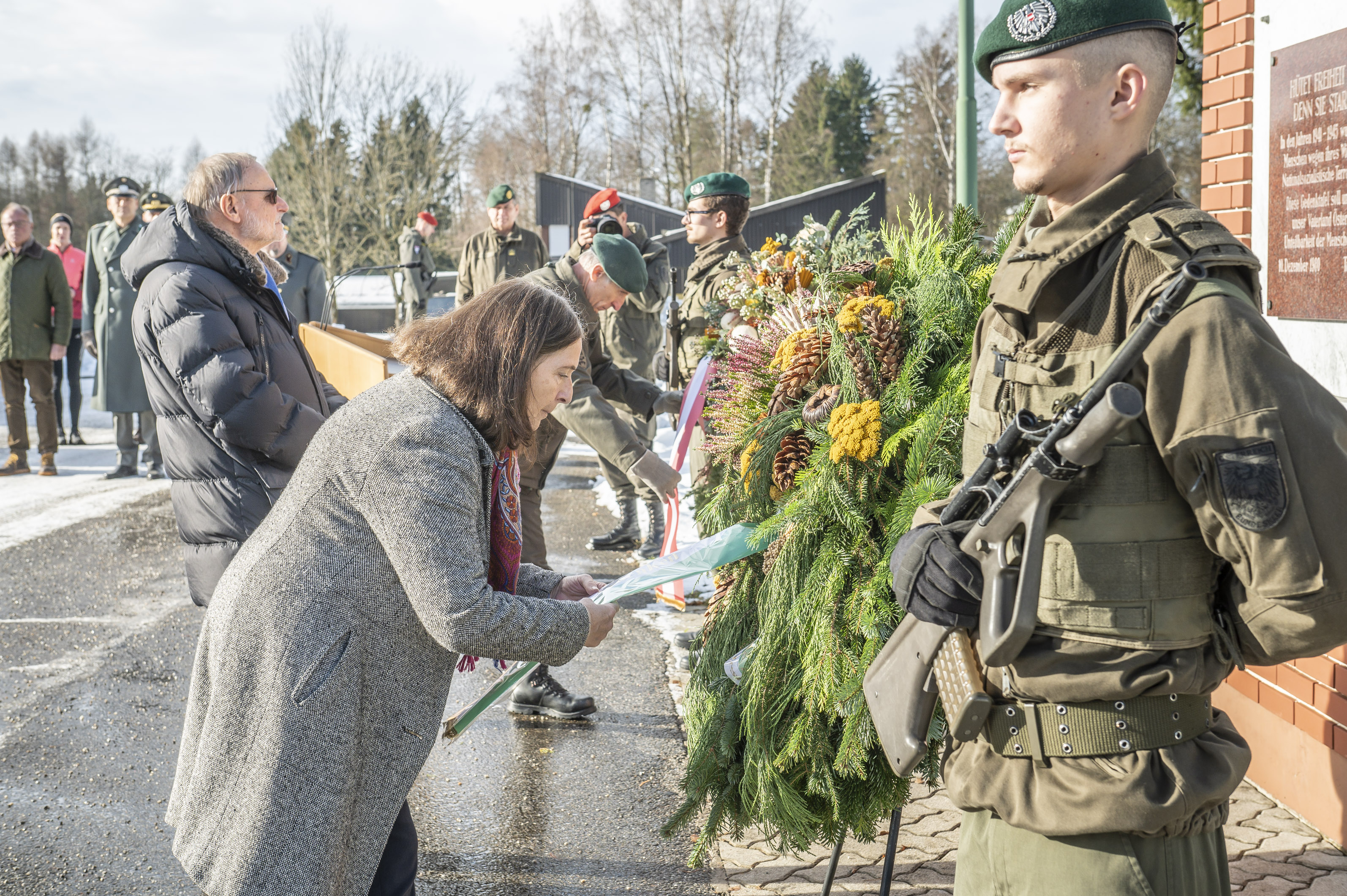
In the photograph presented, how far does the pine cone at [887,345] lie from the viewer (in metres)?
2.70

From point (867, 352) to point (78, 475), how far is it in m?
9.86

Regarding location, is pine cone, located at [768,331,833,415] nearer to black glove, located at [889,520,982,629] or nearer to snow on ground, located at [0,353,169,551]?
black glove, located at [889,520,982,629]

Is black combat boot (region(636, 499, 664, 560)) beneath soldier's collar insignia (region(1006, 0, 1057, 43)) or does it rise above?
beneath

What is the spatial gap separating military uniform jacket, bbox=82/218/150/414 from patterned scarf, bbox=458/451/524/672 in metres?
8.50

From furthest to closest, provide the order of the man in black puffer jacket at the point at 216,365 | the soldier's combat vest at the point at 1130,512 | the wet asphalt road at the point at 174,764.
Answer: the wet asphalt road at the point at 174,764
the man in black puffer jacket at the point at 216,365
the soldier's combat vest at the point at 1130,512

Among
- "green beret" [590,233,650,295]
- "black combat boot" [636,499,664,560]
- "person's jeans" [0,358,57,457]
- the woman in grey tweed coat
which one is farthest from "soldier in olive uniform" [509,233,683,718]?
"person's jeans" [0,358,57,457]

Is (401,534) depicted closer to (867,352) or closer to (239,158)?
(867,352)

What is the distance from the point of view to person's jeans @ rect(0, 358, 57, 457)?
1036 cm

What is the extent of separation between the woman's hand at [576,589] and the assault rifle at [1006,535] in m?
1.05

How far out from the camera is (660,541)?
7508mm

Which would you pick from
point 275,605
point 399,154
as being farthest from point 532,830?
point 399,154

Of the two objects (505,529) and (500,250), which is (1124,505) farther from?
(500,250)

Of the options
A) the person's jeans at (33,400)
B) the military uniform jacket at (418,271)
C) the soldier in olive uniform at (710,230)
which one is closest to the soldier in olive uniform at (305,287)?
the person's jeans at (33,400)

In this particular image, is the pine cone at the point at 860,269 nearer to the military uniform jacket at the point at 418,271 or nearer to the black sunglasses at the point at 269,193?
the black sunglasses at the point at 269,193
